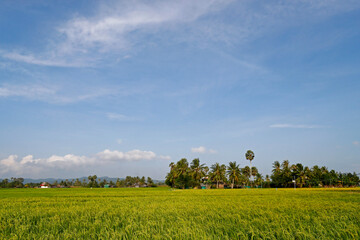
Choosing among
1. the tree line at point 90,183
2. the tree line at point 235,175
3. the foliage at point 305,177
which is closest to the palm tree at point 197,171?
the tree line at point 235,175

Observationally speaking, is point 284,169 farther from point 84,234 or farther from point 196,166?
point 84,234

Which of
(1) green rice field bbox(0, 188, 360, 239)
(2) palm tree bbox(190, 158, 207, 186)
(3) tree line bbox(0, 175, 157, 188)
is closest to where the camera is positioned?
(1) green rice field bbox(0, 188, 360, 239)

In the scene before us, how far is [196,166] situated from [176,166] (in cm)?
746

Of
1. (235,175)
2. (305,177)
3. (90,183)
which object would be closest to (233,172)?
(235,175)

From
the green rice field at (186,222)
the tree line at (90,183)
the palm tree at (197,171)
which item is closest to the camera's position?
the green rice field at (186,222)

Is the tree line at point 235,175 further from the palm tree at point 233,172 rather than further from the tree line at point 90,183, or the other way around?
the tree line at point 90,183

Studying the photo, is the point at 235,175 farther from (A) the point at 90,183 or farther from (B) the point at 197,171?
(A) the point at 90,183

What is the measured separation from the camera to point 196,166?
8762cm

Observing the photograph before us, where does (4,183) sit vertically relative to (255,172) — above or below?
below

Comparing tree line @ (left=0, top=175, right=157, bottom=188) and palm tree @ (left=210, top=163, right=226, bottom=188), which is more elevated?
palm tree @ (left=210, top=163, right=226, bottom=188)

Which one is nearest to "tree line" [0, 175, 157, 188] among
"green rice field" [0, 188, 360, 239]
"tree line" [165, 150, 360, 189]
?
"tree line" [165, 150, 360, 189]

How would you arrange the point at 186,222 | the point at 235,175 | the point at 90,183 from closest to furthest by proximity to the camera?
the point at 186,222 < the point at 235,175 < the point at 90,183

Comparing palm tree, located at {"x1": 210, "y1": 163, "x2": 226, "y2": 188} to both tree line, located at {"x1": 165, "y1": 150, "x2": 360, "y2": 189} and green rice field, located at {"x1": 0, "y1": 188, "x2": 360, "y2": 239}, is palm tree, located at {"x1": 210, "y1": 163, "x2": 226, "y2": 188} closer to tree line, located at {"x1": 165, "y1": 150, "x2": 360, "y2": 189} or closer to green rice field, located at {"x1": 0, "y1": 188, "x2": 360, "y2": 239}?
tree line, located at {"x1": 165, "y1": 150, "x2": 360, "y2": 189}

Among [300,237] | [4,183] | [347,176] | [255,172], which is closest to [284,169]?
[255,172]
